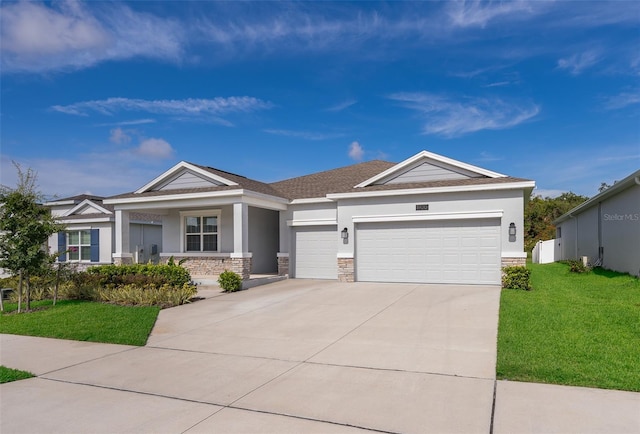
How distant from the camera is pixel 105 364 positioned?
6.46m

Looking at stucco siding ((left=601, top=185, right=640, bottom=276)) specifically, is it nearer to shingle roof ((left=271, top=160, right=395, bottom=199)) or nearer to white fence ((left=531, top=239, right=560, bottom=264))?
shingle roof ((left=271, top=160, right=395, bottom=199))

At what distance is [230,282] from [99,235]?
1137cm

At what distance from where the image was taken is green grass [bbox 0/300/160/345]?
27.2 feet

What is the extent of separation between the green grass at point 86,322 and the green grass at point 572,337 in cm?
648

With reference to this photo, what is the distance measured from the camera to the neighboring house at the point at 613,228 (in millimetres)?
13383

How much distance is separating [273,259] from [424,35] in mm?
11752

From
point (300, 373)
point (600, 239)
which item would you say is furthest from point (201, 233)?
point (600, 239)

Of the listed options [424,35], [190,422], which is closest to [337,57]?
[424,35]

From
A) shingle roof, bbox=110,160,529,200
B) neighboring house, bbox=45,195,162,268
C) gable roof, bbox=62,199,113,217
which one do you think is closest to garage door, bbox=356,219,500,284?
shingle roof, bbox=110,160,529,200

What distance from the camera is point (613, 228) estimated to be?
15.8 meters

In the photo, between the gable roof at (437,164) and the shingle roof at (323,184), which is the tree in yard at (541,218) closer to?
the shingle roof at (323,184)

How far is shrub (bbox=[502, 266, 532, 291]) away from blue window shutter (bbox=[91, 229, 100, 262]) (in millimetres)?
19435

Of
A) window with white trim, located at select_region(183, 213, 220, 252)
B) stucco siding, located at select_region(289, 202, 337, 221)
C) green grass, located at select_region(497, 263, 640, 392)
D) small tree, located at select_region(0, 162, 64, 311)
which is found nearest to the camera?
green grass, located at select_region(497, 263, 640, 392)

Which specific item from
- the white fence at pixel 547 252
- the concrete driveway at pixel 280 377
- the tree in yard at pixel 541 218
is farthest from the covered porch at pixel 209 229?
the tree in yard at pixel 541 218
